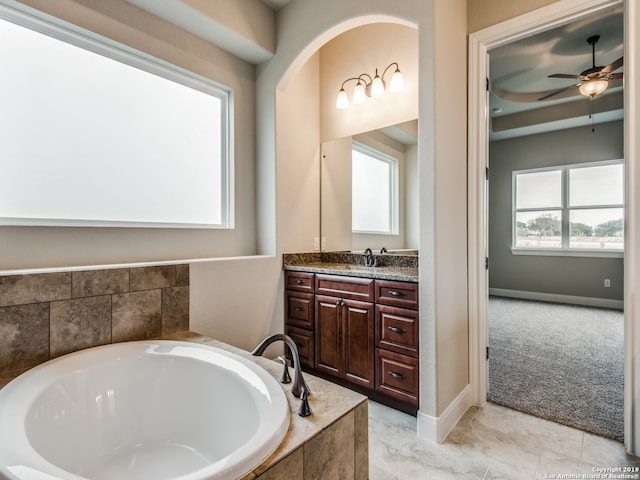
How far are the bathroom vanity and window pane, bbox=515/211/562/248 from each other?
14.2 ft

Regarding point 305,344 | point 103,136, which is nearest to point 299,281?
point 305,344

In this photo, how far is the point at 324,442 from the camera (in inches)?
41.9

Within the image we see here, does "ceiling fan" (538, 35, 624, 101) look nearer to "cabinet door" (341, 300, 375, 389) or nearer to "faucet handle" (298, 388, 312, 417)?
"cabinet door" (341, 300, 375, 389)

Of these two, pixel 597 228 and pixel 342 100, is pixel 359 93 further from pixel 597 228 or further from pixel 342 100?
pixel 597 228

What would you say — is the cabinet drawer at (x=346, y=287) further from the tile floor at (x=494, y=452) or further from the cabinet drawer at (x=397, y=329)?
the tile floor at (x=494, y=452)

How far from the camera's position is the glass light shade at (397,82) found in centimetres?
248

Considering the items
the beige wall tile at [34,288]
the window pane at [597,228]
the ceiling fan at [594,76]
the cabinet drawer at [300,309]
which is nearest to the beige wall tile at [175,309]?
the beige wall tile at [34,288]

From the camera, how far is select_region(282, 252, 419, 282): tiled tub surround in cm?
227

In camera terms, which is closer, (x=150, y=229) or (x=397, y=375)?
(x=397, y=375)

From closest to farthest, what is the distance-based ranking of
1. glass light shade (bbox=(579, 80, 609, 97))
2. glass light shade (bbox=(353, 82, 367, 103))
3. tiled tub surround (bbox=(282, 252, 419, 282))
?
1. tiled tub surround (bbox=(282, 252, 419, 282))
2. glass light shade (bbox=(353, 82, 367, 103))
3. glass light shade (bbox=(579, 80, 609, 97))

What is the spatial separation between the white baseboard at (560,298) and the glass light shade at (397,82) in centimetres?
486

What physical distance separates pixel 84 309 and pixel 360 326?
1.59 metres

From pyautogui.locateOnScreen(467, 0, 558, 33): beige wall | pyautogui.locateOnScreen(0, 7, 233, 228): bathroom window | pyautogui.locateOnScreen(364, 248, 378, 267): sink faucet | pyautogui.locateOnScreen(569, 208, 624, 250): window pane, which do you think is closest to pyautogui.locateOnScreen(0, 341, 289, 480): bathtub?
pyautogui.locateOnScreen(0, 7, 233, 228): bathroom window

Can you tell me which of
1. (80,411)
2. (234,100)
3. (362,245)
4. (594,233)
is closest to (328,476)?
(80,411)
